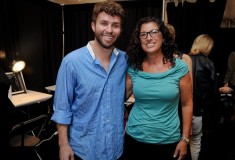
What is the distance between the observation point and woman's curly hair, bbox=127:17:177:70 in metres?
1.34

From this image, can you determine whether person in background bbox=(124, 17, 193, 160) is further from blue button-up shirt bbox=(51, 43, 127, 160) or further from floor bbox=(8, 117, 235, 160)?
floor bbox=(8, 117, 235, 160)

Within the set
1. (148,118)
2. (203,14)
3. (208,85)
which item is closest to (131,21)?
(203,14)

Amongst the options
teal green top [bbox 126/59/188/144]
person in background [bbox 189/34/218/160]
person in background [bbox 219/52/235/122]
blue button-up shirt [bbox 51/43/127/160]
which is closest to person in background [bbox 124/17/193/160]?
teal green top [bbox 126/59/188/144]

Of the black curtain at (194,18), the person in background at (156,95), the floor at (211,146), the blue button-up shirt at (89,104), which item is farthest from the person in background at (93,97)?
the black curtain at (194,18)

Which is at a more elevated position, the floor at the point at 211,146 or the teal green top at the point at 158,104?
the teal green top at the point at 158,104

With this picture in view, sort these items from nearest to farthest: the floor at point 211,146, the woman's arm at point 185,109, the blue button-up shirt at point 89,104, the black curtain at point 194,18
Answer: the blue button-up shirt at point 89,104
the woman's arm at point 185,109
the floor at point 211,146
the black curtain at point 194,18

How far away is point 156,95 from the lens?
49.2 inches

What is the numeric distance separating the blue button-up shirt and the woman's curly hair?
0.44ft

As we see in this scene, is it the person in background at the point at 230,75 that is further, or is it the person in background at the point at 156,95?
the person in background at the point at 230,75

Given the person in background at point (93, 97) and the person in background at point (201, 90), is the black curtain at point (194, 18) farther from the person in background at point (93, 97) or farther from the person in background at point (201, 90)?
the person in background at point (93, 97)

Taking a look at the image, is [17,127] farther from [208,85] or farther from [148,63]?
[208,85]

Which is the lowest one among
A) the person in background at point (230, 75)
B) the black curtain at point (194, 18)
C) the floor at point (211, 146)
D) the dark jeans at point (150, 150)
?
the floor at point (211, 146)

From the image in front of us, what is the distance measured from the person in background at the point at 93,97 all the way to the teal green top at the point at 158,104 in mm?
120

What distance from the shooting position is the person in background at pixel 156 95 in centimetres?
127
